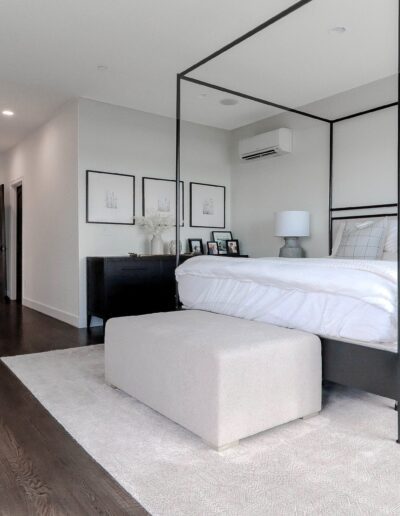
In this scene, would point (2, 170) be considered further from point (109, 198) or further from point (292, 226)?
point (292, 226)

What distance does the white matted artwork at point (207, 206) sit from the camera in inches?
219

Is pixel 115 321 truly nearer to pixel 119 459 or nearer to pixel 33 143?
pixel 119 459

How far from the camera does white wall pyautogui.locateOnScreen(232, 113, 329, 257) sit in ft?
15.4

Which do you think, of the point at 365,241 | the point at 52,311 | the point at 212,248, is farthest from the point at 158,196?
the point at 365,241

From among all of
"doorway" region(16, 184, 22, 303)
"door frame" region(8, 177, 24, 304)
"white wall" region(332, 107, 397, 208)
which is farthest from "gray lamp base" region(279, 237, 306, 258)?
"door frame" region(8, 177, 24, 304)

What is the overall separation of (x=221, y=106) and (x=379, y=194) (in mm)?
2041

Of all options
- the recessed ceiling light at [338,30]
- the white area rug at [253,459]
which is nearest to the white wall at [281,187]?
the recessed ceiling light at [338,30]

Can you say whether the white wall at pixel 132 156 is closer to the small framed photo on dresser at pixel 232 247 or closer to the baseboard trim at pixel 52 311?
the baseboard trim at pixel 52 311

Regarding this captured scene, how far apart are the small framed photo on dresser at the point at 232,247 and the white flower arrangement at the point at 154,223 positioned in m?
1.01

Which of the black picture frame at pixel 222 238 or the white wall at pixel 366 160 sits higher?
the white wall at pixel 366 160

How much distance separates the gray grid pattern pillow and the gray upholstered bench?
5.72ft

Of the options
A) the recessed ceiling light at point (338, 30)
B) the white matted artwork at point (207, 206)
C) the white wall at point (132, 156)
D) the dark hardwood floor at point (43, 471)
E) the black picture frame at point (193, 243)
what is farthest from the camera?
the white matted artwork at point (207, 206)

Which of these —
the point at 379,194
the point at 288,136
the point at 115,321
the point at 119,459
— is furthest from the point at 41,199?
the point at 119,459

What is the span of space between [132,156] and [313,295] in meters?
3.35
